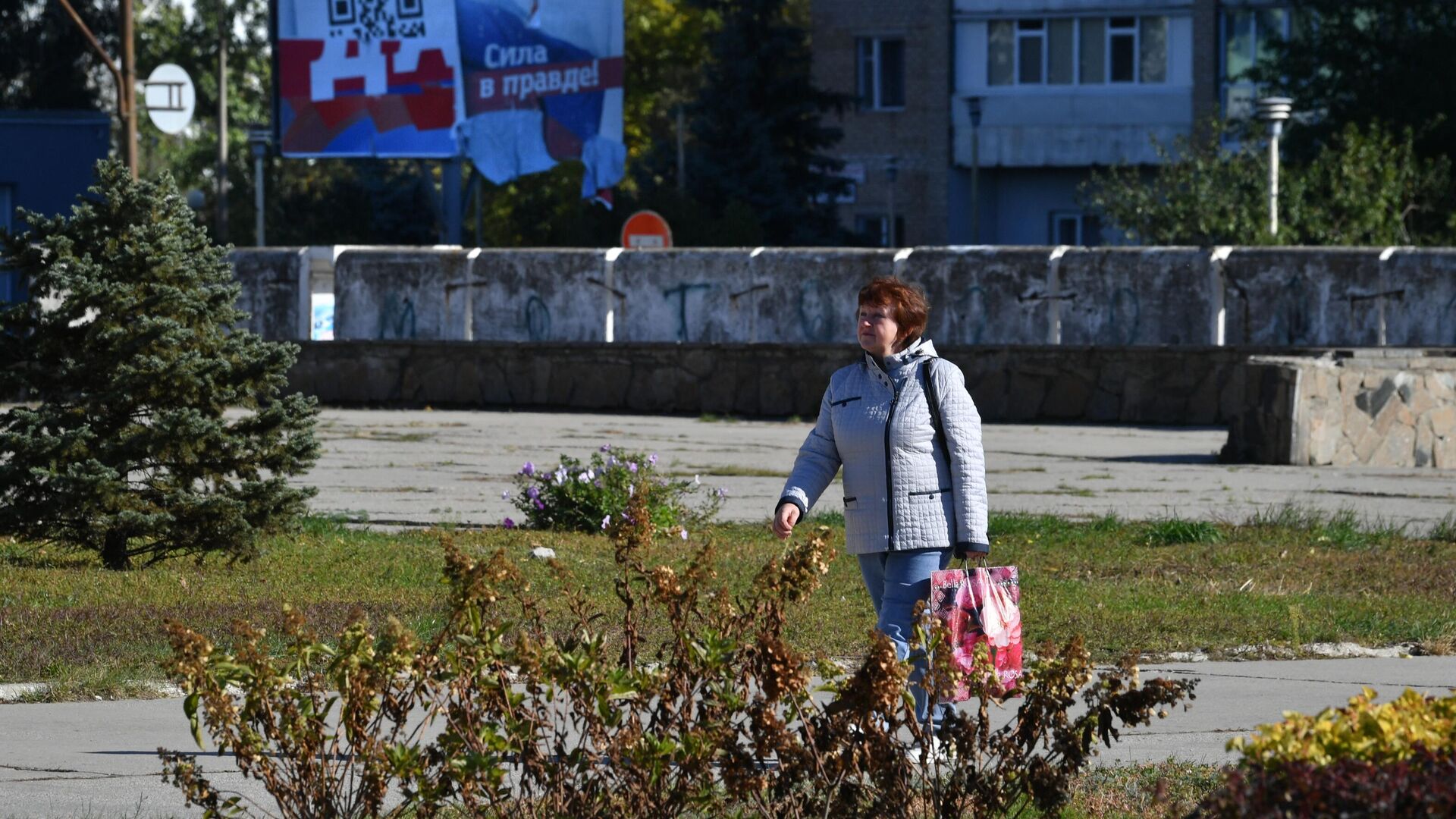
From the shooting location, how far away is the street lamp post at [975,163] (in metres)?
48.6

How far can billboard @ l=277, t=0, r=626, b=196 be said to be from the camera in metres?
41.3

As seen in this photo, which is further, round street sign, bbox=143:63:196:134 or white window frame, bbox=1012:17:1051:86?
white window frame, bbox=1012:17:1051:86

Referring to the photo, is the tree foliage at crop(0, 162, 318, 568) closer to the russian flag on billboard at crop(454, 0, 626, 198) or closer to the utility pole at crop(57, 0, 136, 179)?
the utility pole at crop(57, 0, 136, 179)

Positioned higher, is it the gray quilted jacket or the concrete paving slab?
the gray quilted jacket

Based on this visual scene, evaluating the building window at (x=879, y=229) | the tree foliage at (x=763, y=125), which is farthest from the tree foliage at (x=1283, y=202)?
the building window at (x=879, y=229)

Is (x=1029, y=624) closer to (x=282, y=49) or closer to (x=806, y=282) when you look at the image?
(x=806, y=282)

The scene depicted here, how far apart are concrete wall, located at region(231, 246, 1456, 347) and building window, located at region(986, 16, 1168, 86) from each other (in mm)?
28806

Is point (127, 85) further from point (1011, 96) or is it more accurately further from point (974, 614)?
point (1011, 96)

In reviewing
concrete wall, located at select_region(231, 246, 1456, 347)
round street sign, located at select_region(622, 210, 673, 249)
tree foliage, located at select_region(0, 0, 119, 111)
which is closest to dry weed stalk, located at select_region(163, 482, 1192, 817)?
concrete wall, located at select_region(231, 246, 1456, 347)

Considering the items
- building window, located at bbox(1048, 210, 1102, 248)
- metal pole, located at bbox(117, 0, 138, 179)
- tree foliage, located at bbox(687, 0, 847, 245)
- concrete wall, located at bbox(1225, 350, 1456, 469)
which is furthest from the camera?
building window, located at bbox(1048, 210, 1102, 248)

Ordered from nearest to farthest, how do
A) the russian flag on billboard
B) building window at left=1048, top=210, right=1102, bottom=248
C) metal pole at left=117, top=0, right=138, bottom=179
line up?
metal pole at left=117, top=0, right=138, bottom=179
the russian flag on billboard
building window at left=1048, top=210, right=1102, bottom=248

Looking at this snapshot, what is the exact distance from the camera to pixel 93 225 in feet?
32.0

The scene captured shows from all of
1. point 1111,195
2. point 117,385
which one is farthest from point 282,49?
point 117,385

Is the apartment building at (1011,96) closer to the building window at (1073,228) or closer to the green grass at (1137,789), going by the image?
the building window at (1073,228)
